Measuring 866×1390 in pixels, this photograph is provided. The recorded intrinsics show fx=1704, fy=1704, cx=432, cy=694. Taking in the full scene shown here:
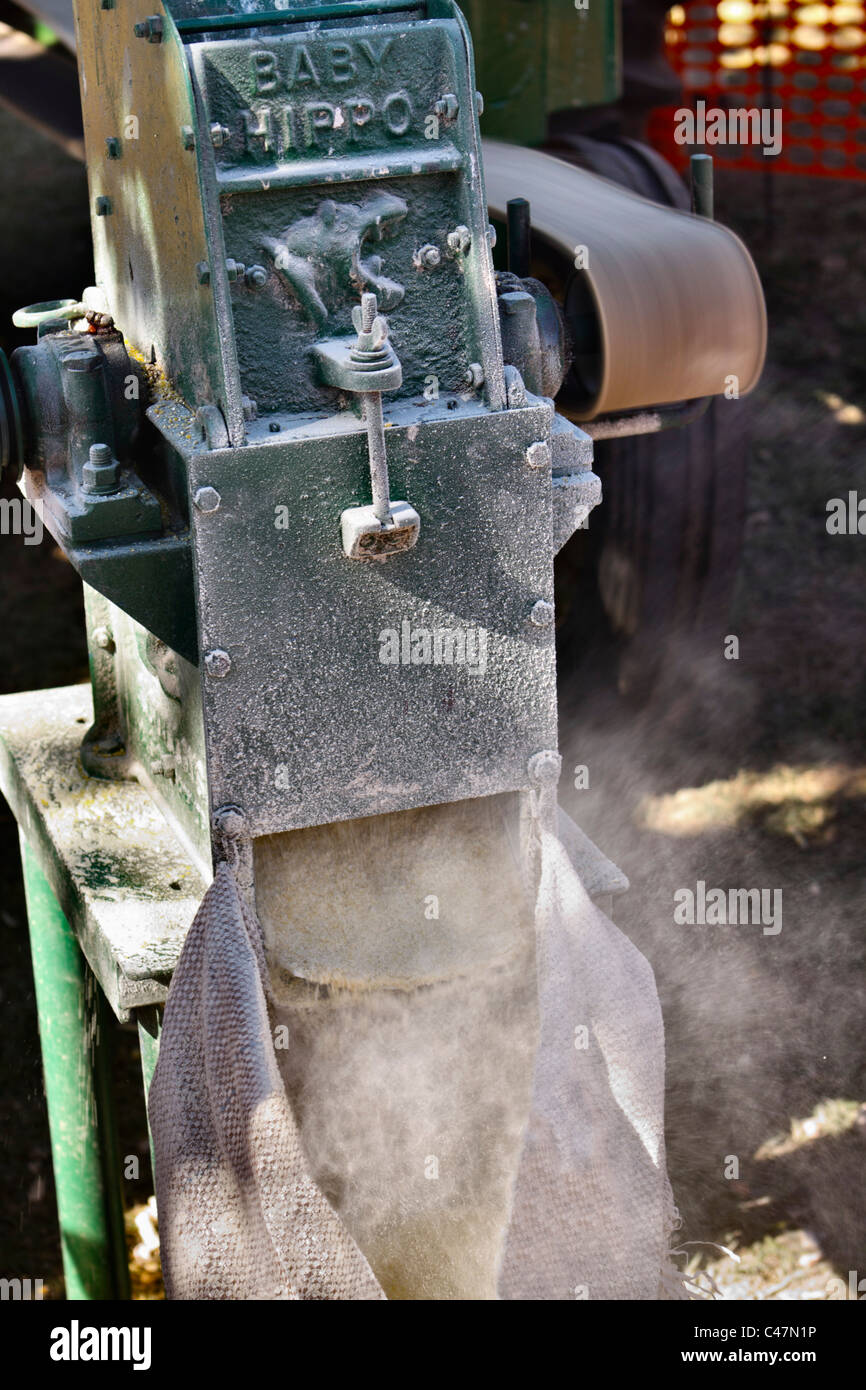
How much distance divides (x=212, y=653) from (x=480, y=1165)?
78cm

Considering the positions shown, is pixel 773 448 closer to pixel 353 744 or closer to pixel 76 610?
pixel 76 610

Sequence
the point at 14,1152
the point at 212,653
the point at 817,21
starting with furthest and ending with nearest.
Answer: the point at 817,21 < the point at 14,1152 < the point at 212,653

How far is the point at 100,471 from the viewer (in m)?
1.96

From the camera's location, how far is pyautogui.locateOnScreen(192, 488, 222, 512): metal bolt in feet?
5.83

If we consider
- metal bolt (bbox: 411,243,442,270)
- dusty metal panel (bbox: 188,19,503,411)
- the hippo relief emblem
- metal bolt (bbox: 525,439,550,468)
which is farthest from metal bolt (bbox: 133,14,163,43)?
metal bolt (bbox: 525,439,550,468)

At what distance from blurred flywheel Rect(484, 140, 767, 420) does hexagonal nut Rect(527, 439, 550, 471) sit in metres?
0.68

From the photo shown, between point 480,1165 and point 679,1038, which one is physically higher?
point 480,1165

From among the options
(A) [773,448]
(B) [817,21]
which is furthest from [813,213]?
(A) [773,448]

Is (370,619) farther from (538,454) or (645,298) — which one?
(645,298)

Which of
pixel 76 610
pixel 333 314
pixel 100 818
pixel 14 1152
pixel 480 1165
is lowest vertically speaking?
pixel 14 1152

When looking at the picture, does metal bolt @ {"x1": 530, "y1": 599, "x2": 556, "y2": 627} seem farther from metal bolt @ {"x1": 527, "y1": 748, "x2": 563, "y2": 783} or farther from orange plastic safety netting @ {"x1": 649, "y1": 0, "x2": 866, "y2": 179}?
orange plastic safety netting @ {"x1": 649, "y1": 0, "x2": 866, "y2": 179}

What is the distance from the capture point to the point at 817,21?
7.61 meters

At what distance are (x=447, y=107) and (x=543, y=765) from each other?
2.47ft

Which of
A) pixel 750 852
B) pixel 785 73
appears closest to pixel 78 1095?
pixel 750 852
